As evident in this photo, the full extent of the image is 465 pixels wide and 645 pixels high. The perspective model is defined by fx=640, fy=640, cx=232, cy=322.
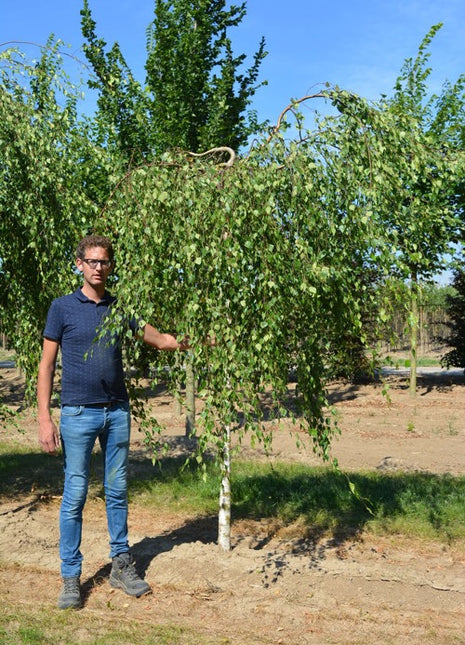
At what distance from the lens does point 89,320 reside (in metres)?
4.13

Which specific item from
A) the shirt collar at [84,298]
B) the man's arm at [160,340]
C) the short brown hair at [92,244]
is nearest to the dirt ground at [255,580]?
the man's arm at [160,340]

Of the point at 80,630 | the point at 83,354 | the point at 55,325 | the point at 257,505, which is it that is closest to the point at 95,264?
the point at 55,325

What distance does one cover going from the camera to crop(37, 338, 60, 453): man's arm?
3984 mm

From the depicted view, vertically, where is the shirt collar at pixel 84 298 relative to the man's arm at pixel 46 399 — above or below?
above

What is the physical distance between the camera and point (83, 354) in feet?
13.4

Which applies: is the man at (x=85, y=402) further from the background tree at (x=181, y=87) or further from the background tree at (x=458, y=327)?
the background tree at (x=458, y=327)

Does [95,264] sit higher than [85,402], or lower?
higher

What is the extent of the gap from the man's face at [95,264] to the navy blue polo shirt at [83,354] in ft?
0.46

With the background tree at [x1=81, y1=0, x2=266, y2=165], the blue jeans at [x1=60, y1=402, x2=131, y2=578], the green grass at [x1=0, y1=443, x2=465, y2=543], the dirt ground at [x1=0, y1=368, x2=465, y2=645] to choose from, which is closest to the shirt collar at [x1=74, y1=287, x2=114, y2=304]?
the blue jeans at [x1=60, y1=402, x2=131, y2=578]

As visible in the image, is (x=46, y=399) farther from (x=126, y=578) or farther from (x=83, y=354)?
(x=126, y=578)

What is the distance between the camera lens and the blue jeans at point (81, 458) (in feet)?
13.2

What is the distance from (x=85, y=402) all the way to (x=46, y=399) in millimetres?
259

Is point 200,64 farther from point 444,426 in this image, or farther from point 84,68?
point 444,426

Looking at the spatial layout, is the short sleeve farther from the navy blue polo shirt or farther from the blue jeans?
the blue jeans
